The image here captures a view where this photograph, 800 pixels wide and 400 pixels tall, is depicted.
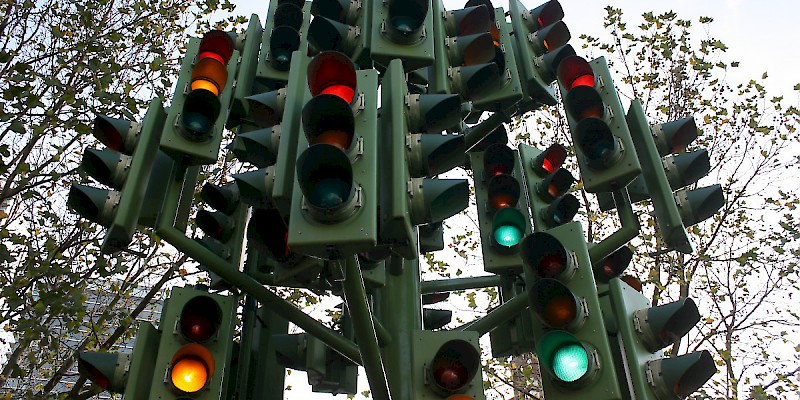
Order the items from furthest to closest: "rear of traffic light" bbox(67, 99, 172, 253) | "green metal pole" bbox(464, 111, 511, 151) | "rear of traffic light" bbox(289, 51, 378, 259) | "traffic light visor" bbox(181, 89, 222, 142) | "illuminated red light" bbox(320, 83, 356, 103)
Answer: "green metal pole" bbox(464, 111, 511, 151) < "traffic light visor" bbox(181, 89, 222, 142) < "rear of traffic light" bbox(67, 99, 172, 253) < "illuminated red light" bbox(320, 83, 356, 103) < "rear of traffic light" bbox(289, 51, 378, 259)

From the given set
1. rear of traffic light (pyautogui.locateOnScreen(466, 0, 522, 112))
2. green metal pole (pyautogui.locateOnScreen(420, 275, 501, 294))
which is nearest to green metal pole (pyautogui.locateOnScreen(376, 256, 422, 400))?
green metal pole (pyautogui.locateOnScreen(420, 275, 501, 294))

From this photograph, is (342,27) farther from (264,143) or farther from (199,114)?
(264,143)

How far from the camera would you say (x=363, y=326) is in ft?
10.6

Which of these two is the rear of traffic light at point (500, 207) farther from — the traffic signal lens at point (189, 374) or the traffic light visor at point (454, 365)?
the traffic signal lens at point (189, 374)

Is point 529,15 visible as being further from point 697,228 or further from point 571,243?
point 697,228

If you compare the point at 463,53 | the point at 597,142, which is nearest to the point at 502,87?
the point at 463,53

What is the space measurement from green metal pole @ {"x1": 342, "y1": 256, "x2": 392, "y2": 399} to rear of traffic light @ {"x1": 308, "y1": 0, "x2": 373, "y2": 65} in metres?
1.73

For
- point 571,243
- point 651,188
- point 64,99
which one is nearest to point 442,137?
point 571,243

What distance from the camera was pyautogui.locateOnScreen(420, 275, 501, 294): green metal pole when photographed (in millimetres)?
4918

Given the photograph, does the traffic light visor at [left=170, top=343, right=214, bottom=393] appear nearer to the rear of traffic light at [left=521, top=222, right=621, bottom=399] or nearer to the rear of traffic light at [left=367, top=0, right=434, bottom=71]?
the rear of traffic light at [left=521, top=222, right=621, bottom=399]

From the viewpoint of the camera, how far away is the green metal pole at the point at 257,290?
3713 millimetres

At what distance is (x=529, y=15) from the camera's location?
5234 millimetres

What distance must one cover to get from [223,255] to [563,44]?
2911 millimetres

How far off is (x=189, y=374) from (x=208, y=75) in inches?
70.5
